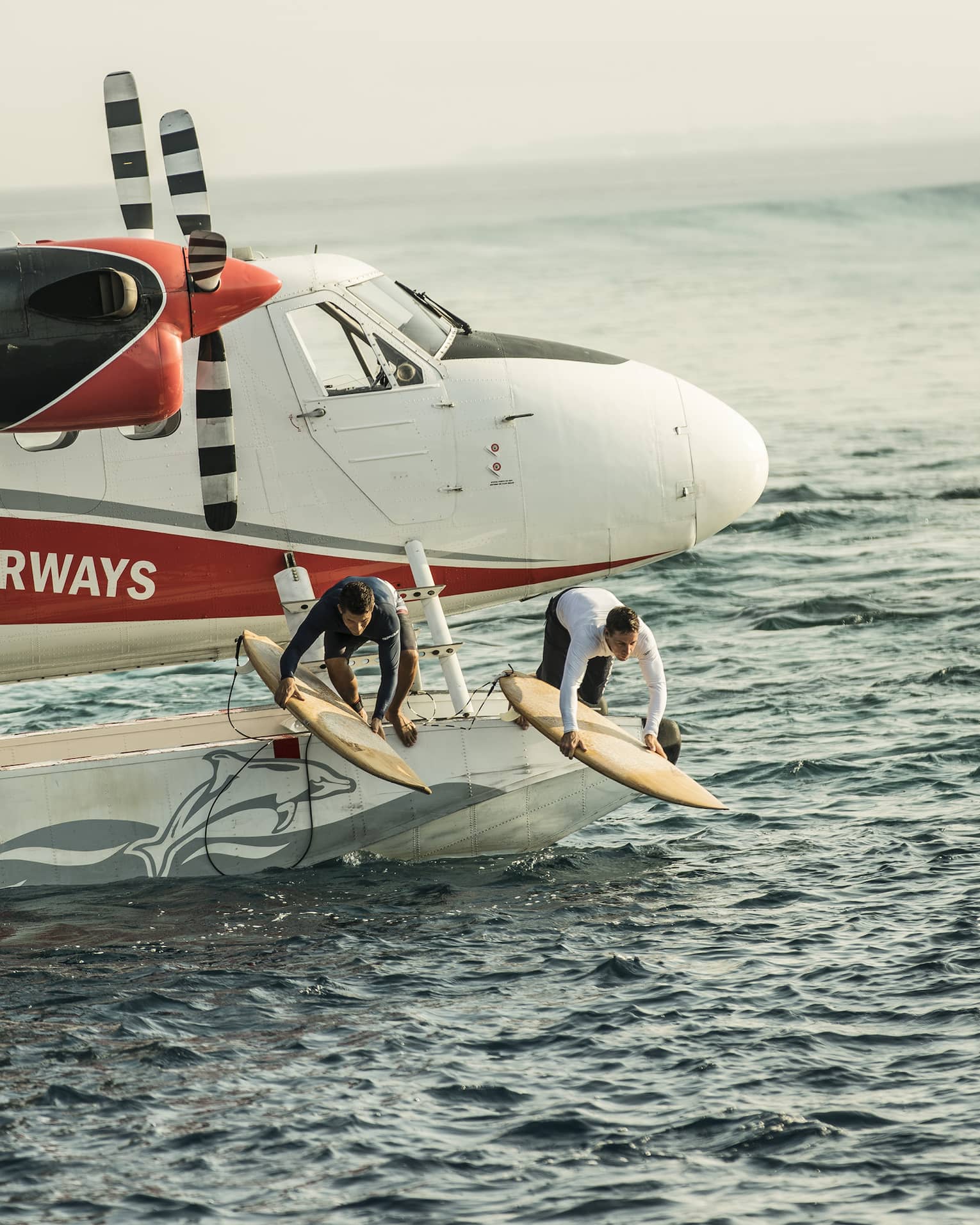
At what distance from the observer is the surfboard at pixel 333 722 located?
1517 centimetres

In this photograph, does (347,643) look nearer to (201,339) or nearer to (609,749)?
(609,749)

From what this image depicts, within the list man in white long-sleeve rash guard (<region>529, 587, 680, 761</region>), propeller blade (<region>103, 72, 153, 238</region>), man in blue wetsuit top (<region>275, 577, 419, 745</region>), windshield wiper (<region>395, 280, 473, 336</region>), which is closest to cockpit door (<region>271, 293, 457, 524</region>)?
windshield wiper (<region>395, 280, 473, 336</region>)

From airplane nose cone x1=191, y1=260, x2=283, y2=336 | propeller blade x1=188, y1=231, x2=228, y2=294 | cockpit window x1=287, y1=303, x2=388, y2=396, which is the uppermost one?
propeller blade x1=188, y1=231, x2=228, y2=294

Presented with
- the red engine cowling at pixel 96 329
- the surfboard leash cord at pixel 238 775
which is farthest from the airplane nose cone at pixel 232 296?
the surfboard leash cord at pixel 238 775

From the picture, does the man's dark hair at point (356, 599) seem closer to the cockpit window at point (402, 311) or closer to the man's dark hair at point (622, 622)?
the man's dark hair at point (622, 622)

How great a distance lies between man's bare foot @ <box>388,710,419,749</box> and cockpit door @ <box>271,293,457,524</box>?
2.02 metres

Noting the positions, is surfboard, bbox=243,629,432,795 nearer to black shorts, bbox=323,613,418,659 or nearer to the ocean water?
black shorts, bbox=323,613,418,659

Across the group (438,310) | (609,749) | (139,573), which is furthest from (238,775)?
(438,310)

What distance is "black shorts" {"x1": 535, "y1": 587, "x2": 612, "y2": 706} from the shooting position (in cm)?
1648

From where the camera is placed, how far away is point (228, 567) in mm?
16516

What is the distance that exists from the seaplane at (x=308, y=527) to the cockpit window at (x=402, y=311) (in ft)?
0.10

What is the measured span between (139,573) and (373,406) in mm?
2837

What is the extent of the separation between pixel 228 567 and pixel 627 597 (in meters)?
13.4

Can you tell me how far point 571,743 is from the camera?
15.3 meters
